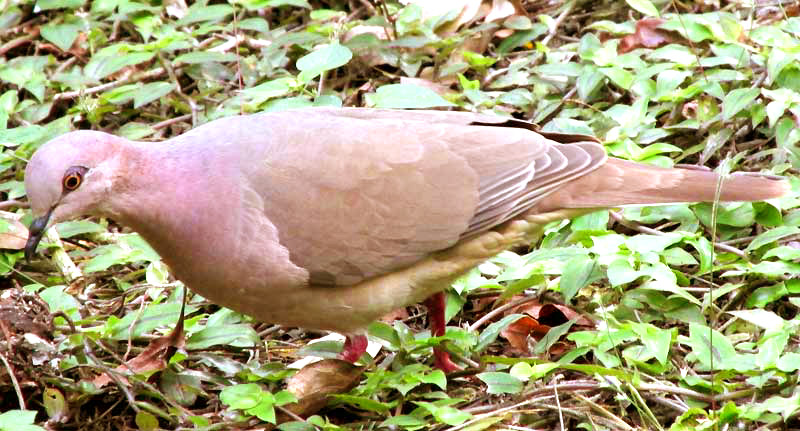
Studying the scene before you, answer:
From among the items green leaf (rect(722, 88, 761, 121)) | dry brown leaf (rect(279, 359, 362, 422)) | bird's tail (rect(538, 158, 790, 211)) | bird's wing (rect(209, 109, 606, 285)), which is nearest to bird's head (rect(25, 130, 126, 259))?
bird's wing (rect(209, 109, 606, 285))

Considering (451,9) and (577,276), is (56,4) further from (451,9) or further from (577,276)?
(577,276)

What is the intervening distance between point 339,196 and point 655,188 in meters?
1.08

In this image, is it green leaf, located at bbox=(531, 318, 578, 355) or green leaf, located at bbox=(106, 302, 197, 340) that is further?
green leaf, located at bbox=(531, 318, 578, 355)

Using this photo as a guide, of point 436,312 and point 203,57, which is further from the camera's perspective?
point 203,57

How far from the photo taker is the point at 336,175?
394 centimetres

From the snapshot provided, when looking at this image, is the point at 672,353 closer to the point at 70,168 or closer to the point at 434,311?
the point at 434,311

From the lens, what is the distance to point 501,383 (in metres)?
3.89

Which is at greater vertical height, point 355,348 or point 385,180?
point 385,180

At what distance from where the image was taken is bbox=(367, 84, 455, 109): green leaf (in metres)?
4.89

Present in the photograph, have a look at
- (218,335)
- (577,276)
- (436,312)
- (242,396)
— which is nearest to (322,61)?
(436,312)

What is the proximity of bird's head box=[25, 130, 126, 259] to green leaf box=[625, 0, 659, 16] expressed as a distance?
2.73m

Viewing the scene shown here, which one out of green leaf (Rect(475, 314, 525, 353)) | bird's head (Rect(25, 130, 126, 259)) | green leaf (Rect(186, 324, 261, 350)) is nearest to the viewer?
bird's head (Rect(25, 130, 126, 259))

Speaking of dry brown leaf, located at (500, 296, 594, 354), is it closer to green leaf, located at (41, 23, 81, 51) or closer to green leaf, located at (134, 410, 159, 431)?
green leaf, located at (134, 410, 159, 431)

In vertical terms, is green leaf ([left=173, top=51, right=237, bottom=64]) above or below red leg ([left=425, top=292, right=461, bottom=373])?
above
